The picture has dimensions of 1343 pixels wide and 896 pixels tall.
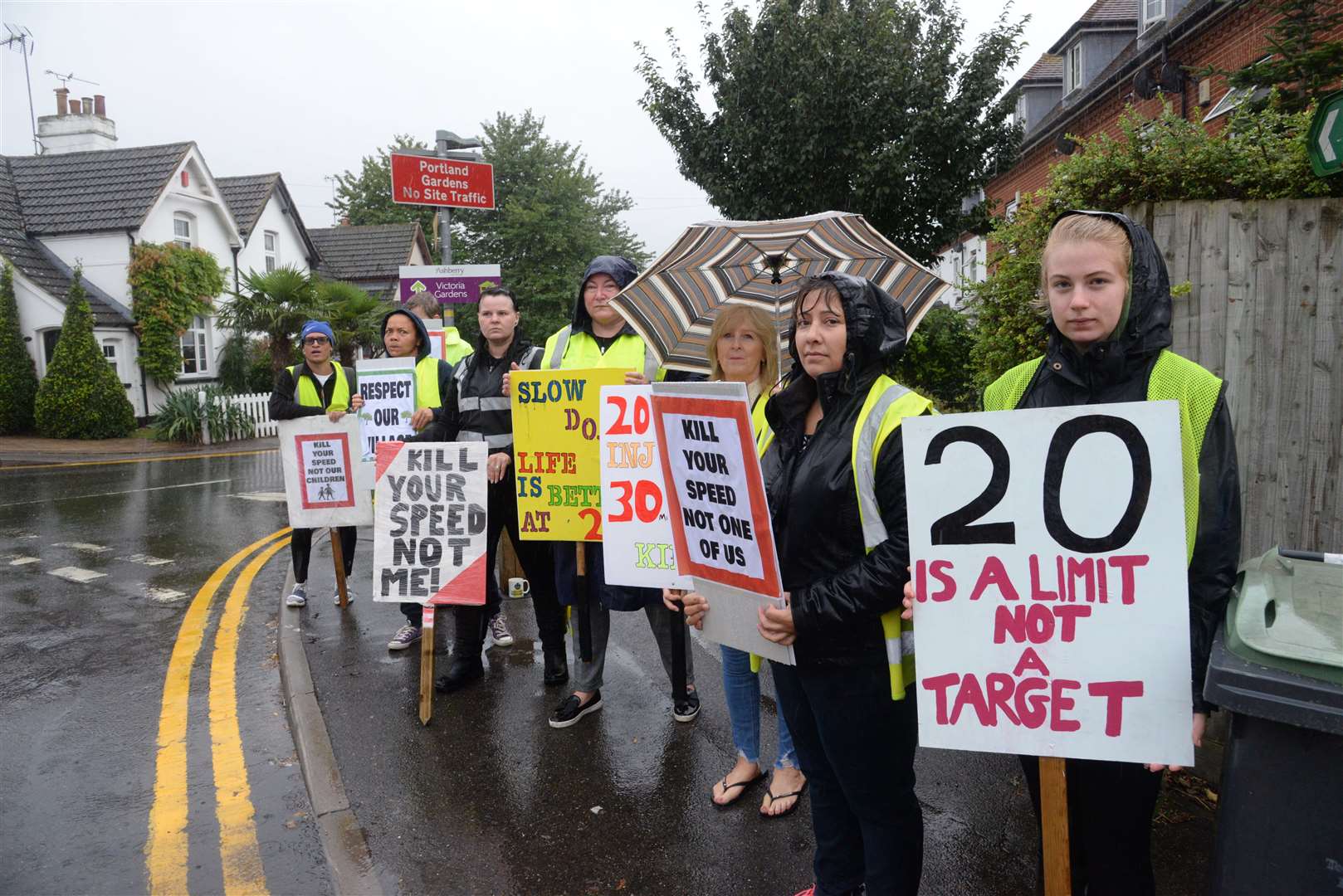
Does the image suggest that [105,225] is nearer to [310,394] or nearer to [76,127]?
[76,127]

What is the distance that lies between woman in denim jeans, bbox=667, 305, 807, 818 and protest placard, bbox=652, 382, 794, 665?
77 centimetres

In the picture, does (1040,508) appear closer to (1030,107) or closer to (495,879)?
(495,879)

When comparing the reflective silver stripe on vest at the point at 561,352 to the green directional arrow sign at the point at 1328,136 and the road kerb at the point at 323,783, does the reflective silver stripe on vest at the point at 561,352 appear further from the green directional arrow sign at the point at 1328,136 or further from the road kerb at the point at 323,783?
the green directional arrow sign at the point at 1328,136

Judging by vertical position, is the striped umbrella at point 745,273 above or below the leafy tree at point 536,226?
below

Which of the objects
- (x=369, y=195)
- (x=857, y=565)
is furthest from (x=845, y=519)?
(x=369, y=195)

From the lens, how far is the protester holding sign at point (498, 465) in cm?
483

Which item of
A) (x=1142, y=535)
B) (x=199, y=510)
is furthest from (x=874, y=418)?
(x=199, y=510)

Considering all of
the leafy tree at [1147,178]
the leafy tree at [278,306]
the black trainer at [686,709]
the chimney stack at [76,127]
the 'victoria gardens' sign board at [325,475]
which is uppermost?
the chimney stack at [76,127]

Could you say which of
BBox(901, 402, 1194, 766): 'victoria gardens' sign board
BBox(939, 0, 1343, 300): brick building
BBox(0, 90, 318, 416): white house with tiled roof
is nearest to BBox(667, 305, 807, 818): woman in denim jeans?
BBox(901, 402, 1194, 766): 'victoria gardens' sign board

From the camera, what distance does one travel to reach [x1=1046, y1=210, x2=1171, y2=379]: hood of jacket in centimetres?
211

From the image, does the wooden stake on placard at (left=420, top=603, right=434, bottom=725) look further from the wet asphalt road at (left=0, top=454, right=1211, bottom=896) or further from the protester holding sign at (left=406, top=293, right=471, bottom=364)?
the protester holding sign at (left=406, top=293, right=471, bottom=364)

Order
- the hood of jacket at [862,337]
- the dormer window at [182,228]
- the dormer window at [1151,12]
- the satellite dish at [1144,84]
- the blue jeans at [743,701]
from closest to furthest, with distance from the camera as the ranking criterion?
the hood of jacket at [862,337] < the blue jeans at [743,701] < the satellite dish at [1144,84] < the dormer window at [1151,12] < the dormer window at [182,228]

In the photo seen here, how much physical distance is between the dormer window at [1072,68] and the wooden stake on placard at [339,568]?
67.1 ft

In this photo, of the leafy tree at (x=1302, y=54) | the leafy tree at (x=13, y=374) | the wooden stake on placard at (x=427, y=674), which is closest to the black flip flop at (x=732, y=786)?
the wooden stake on placard at (x=427, y=674)
